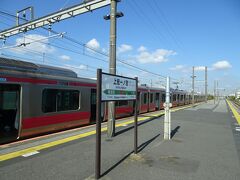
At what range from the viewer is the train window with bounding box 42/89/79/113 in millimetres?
8499

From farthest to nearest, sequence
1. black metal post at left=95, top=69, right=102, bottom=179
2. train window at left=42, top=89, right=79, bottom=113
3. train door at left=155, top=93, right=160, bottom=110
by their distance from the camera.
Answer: train door at left=155, top=93, right=160, bottom=110
train window at left=42, top=89, right=79, bottom=113
black metal post at left=95, top=69, right=102, bottom=179

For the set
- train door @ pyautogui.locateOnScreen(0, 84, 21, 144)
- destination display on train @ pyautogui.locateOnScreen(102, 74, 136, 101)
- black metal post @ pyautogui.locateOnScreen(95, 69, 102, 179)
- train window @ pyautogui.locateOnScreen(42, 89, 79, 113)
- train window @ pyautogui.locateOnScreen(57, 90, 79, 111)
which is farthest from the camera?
train window @ pyautogui.locateOnScreen(57, 90, 79, 111)

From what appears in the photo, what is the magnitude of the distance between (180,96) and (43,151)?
3156 centimetres

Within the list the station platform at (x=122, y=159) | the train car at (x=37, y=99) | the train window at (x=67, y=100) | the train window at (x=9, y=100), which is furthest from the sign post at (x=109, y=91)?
the train window at (x=67, y=100)

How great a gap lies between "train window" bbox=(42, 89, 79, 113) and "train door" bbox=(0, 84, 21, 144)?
109 cm

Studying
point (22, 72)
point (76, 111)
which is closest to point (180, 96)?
point (76, 111)

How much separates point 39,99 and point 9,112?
44.2 inches

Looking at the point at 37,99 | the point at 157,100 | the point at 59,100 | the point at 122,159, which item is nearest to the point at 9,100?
the point at 37,99

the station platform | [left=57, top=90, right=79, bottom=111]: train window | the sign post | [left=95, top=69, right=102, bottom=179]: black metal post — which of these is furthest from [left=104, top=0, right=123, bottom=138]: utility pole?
[left=95, top=69, right=102, bottom=179]: black metal post

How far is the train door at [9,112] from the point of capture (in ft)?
23.0

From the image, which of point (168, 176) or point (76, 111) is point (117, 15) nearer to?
point (76, 111)

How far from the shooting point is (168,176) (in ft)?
14.4

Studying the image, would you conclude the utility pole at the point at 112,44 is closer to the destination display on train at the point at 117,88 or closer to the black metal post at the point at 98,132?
the destination display on train at the point at 117,88

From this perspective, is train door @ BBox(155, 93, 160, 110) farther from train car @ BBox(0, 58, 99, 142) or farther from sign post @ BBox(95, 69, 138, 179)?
sign post @ BBox(95, 69, 138, 179)
